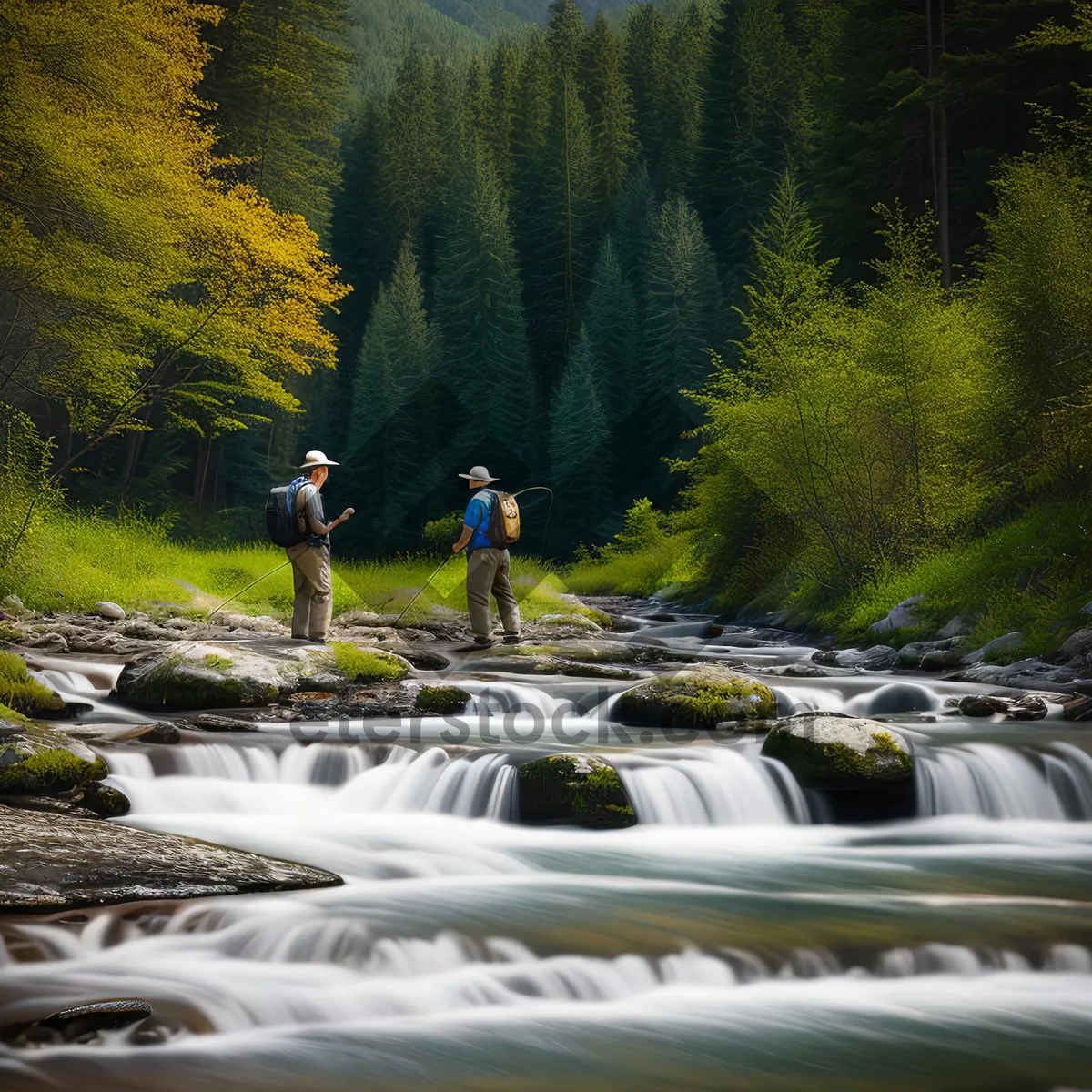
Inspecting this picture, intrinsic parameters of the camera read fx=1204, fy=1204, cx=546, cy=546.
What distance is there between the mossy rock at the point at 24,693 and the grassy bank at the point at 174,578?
301 inches

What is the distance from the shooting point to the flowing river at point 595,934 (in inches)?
205

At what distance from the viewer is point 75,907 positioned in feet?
Answer: 20.1

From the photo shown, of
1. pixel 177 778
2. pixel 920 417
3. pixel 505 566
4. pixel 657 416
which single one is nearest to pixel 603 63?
pixel 657 416

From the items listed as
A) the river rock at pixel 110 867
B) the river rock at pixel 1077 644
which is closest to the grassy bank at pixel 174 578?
the river rock at pixel 1077 644

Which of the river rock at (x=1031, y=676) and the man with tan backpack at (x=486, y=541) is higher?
the man with tan backpack at (x=486, y=541)

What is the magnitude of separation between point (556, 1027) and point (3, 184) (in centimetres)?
1690

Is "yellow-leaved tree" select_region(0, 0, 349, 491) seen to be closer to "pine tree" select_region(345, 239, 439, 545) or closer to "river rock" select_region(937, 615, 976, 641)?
"river rock" select_region(937, 615, 976, 641)

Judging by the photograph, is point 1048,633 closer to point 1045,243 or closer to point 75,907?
point 1045,243

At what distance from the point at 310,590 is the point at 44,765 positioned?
229 inches

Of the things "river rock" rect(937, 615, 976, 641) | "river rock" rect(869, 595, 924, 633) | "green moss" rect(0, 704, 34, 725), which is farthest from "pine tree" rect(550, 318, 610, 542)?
"green moss" rect(0, 704, 34, 725)

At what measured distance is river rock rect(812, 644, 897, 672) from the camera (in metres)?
16.1

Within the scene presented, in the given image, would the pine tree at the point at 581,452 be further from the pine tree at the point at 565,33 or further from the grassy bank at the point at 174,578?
the pine tree at the point at 565,33

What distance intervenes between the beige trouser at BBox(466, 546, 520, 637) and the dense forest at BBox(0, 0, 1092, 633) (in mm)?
6561

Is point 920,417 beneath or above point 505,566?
above
